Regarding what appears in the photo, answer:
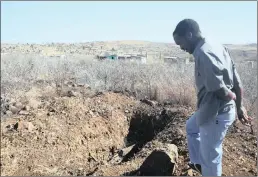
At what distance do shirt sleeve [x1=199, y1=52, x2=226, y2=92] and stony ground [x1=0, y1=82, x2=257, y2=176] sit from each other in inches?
71.6

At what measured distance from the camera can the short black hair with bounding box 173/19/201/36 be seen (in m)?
3.56

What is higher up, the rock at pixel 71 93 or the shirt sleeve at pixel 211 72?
the shirt sleeve at pixel 211 72

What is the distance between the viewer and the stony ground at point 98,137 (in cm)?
534

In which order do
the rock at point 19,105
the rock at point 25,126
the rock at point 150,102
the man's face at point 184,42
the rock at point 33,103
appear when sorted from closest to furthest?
the man's face at point 184,42
the rock at point 25,126
the rock at point 33,103
the rock at point 19,105
the rock at point 150,102

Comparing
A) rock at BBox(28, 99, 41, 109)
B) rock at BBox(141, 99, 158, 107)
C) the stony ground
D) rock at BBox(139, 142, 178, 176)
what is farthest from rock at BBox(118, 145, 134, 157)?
rock at BBox(139, 142, 178, 176)

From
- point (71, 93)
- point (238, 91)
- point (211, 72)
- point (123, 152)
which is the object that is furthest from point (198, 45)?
point (71, 93)

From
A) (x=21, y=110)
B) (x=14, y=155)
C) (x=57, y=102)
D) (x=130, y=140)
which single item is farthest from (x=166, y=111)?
(x=14, y=155)

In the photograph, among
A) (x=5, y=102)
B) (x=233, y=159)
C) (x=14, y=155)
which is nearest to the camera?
(x=233, y=159)

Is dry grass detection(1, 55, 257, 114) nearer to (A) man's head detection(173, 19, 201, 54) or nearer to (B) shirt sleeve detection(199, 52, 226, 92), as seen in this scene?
(A) man's head detection(173, 19, 201, 54)

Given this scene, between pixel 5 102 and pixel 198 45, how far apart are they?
561 cm

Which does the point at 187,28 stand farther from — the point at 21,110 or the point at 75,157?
the point at 21,110

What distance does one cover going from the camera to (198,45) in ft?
11.5

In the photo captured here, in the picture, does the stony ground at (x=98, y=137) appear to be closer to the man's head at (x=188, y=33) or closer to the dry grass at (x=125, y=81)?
the dry grass at (x=125, y=81)

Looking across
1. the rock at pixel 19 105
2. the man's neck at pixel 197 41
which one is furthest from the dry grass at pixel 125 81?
the man's neck at pixel 197 41
